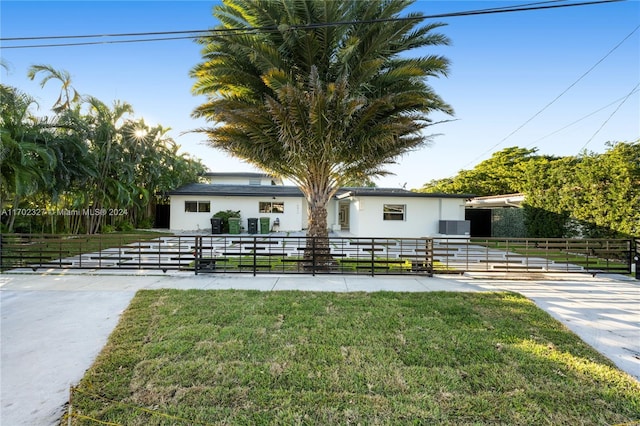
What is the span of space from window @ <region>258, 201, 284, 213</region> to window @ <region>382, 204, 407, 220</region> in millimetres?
6900

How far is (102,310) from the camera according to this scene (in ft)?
14.2

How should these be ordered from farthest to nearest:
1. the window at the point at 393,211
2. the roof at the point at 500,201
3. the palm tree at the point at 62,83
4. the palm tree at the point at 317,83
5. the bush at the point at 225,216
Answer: the bush at the point at 225,216 < the roof at the point at 500,201 < the window at the point at 393,211 < the palm tree at the point at 62,83 < the palm tree at the point at 317,83

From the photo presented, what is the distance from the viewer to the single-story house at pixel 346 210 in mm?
13797

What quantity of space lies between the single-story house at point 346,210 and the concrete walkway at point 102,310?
714cm

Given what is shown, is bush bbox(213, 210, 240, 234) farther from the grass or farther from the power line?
the grass

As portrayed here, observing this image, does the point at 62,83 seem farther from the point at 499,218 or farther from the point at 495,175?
the point at 495,175

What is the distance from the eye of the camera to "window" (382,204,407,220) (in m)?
13.9

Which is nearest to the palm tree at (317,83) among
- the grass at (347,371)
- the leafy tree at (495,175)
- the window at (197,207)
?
the grass at (347,371)

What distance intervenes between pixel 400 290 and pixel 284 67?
5843mm

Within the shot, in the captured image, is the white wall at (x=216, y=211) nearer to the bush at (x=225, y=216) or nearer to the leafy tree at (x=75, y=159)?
the bush at (x=225, y=216)

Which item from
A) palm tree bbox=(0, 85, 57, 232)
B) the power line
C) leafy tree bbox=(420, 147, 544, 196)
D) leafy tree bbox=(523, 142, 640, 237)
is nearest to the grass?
the power line

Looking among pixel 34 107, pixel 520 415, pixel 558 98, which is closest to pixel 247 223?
pixel 34 107

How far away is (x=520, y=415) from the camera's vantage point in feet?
7.16

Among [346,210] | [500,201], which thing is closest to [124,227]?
[346,210]
